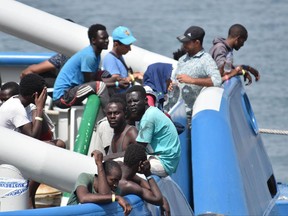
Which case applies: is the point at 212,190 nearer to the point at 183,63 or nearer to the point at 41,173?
the point at 183,63

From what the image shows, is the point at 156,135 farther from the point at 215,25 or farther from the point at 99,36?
the point at 215,25

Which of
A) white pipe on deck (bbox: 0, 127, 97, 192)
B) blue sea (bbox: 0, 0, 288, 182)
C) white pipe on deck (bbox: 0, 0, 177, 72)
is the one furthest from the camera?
blue sea (bbox: 0, 0, 288, 182)

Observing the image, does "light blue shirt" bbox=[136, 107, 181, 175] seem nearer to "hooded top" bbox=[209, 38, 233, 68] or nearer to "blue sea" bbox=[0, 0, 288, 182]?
"hooded top" bbox=[209, 38, 233, 68]

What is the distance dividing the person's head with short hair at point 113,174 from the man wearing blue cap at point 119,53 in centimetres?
351

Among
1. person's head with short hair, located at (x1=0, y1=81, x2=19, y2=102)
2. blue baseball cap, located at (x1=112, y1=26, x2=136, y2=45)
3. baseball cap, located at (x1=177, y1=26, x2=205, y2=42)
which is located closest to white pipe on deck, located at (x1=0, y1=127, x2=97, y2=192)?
person's head with short hair, located at (x1=0, y1=81, x2=19, y2=102)

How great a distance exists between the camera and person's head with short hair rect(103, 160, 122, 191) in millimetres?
7527

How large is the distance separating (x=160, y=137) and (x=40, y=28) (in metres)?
3.52

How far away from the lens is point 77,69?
10820 mm

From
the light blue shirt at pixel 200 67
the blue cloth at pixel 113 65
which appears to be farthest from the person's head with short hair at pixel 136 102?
the light blue shirt at pixel 200 67

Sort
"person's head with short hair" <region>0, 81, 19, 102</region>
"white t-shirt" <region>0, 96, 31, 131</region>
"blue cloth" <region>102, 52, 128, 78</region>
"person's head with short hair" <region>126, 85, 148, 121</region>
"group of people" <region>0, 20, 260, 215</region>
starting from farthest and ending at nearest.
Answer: "blue cloth" <region>102, 52, 128, 78</region> < "person's head with short hair" <region>0, 81, 19, 102</region> < "person's head with short hair" <region>126, 85, 148, 121</region> < "white t-shirt" <region>0, 96, 31, 131</region> < "group of people" <region>0, 20, 260, 215</region>

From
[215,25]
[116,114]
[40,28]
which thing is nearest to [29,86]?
[116,114]

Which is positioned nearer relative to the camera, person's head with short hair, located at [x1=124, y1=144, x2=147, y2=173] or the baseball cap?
person's head with short hair, located at [x1=124, y1=144, x2=147, y2=173]

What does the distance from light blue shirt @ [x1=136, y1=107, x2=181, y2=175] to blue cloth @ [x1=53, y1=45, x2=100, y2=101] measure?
190 cm

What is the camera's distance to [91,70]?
10789 millimetres
